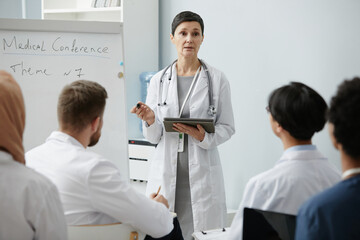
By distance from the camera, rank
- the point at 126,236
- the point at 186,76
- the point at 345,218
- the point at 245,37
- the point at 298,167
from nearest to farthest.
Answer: the point at 345,218, the point at 298,167, the point at 126,236, the point at 186,76, the point at 245,37

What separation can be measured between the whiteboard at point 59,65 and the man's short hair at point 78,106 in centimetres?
90

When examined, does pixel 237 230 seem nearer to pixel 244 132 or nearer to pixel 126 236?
pixel 126 236

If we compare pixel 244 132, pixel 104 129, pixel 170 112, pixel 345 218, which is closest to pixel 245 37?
pixel 244 132

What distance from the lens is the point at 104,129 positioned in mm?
2576

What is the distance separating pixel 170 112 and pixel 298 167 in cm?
129

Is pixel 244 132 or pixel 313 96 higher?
pixel 313 96

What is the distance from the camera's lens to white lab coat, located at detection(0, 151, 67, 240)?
3.92ft

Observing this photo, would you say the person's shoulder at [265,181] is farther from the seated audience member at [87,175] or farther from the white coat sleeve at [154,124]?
the white coat sleeve at [154,124]

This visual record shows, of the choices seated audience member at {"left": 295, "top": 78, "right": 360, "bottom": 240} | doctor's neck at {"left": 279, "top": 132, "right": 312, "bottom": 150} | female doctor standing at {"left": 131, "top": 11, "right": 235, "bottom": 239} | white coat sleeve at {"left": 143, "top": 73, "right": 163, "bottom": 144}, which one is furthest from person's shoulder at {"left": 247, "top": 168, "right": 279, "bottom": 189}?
white coat sleeve at {"left": 143, "top": 73, "right": 163, "bottom": 144}

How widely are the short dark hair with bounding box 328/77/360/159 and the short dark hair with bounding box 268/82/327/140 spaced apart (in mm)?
336

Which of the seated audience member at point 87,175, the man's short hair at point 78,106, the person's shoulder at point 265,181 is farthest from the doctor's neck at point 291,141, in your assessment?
the man's short hair at point 78,106

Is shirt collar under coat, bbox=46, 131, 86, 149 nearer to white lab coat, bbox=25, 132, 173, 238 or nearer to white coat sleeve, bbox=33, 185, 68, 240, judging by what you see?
white lab coat, bbox=25, 132, 173, 238

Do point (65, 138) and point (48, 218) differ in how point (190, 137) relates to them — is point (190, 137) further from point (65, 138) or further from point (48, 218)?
point (48, 218)

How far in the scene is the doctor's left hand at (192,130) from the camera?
2.47 meters
